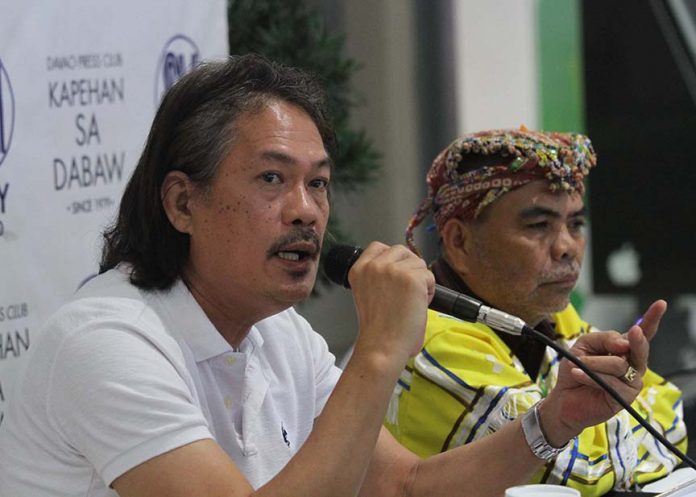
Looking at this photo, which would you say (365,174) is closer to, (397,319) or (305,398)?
(305,398)

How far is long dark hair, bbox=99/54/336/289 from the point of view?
212cm

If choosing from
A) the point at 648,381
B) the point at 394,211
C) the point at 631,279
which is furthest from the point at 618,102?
the point at 648,381

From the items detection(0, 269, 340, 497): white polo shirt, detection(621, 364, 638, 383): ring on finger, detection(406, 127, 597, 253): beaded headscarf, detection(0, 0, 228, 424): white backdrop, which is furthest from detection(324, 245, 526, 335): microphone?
detection(0, 0, 228, 424): white backdrop

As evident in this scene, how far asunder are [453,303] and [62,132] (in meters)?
1.68

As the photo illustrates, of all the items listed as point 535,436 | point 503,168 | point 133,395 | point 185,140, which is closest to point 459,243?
point 503,168

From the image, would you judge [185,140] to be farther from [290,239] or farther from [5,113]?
[5,113]

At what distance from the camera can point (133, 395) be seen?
6.21ft

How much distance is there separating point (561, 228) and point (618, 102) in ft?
16.0

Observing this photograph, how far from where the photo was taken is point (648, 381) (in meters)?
3.20

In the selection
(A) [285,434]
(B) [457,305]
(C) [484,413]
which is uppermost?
(B) [457,305]

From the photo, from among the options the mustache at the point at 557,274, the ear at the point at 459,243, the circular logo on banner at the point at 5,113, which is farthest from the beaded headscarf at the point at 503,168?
the circular logo on banner at the point at 5,113

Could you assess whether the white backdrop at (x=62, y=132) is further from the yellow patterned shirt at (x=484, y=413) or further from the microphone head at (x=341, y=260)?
the microphone head at (x=341, y=260)

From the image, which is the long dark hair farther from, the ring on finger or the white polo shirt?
the ring on finger

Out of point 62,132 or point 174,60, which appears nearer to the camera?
point 62,132
